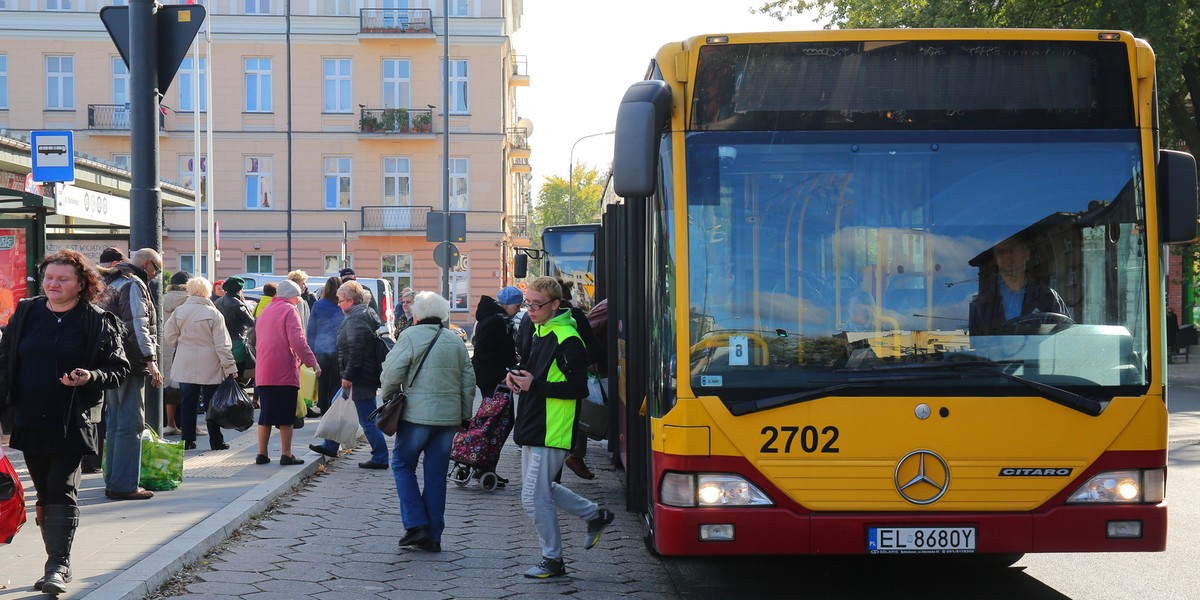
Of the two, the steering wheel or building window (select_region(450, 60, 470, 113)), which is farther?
building window (select_region(450, 60, 470, 113))

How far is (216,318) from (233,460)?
4.39 feet

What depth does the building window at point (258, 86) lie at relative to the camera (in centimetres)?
5088

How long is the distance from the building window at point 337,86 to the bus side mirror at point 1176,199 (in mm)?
47109

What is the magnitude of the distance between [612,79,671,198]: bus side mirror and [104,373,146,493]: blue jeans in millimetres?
4856

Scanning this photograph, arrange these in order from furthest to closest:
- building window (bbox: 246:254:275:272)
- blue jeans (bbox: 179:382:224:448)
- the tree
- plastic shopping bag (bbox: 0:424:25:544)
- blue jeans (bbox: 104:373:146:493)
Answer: building window (bbox: 246:254:275:272)
the tree
blue jeans (bbox: 179:382:224:448)
blue jeans (bbox: 104:373:146:493)
plastic shopping bag (bbox: 0:424:25:544)

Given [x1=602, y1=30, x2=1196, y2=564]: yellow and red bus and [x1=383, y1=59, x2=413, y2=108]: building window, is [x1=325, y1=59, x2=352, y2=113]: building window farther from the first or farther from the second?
[x1=602, y1=30, x2=1196, y2=564]: yellow and red bus

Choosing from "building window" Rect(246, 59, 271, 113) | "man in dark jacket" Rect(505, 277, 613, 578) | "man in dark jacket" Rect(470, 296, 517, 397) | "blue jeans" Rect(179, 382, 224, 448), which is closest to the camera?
"man in dark jacket" Rect(505, 277, 613, 578)

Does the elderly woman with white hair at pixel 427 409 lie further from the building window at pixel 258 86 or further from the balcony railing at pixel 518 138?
the balcony railing at pixel 518 138

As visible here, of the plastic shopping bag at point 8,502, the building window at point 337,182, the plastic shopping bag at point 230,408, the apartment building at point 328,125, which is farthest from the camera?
the building window at point 337,182

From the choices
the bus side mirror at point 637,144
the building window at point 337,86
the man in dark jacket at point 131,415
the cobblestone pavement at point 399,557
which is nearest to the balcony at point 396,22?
the building window at point 337,86

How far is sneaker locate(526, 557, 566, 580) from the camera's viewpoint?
7.50 metres

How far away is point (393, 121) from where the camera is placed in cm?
5094

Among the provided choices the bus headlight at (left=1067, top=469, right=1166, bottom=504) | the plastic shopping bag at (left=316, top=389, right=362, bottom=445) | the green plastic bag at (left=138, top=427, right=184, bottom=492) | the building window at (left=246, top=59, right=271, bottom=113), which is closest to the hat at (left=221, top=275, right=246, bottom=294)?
the plastic shopping bag at (left=316, top=389, right=362, bottom=445)

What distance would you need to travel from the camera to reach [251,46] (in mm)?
50719
